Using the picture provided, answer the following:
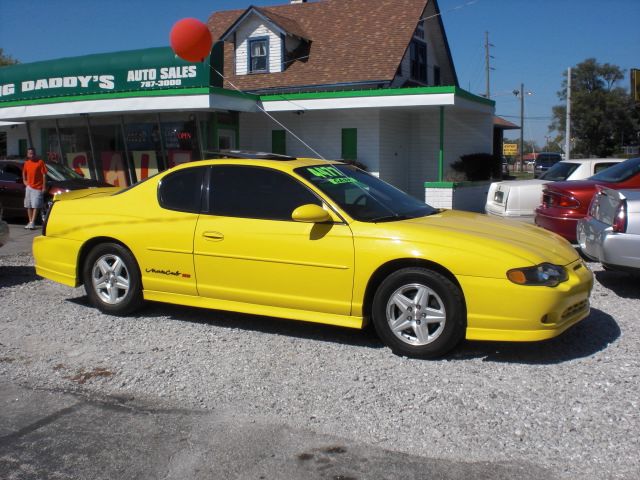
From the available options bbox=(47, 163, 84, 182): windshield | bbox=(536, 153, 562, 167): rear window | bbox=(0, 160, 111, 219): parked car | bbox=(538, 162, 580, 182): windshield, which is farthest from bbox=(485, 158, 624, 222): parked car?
bbox=(536, 153, 562, 167): rear window

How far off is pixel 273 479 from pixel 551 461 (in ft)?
4.96

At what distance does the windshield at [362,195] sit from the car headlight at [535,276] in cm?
119

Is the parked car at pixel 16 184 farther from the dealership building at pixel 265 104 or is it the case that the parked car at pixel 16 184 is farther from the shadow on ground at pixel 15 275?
the shadow on ground at pixel 15 275

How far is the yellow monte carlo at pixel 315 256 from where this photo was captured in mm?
4715

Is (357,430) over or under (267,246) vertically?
under

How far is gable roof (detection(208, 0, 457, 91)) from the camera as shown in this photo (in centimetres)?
2108

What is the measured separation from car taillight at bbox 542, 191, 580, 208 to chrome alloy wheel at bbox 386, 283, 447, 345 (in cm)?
455

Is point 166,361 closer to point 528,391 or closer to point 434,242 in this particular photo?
point 434,242

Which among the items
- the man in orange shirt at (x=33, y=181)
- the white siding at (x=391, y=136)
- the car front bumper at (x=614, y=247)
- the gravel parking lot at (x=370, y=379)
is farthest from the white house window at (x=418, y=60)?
the gravel parking lot at (x=370, y=379)

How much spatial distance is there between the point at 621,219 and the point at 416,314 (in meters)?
2.86

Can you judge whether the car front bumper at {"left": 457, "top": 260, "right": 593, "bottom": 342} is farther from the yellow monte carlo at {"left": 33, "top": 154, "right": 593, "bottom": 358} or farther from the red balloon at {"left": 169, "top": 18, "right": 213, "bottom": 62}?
the red balloon at {"left": 169, "top": 18, "right": 213, "bottom": 62}

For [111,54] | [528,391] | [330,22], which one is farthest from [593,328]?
[330,22]

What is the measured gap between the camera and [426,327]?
15.9ft

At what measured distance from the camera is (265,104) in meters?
17.8
